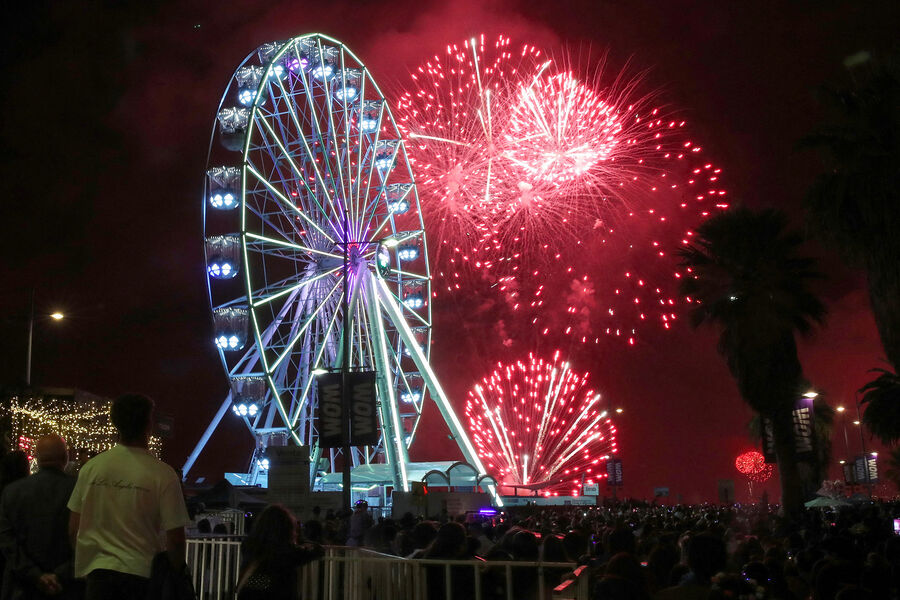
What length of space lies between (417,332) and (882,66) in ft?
67.4

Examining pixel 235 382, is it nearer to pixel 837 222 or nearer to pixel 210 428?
pixel 210 428

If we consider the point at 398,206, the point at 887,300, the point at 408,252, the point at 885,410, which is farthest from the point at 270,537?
the point at 408,252

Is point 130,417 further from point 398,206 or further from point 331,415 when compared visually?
point 398,206

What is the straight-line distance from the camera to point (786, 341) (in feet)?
75.6

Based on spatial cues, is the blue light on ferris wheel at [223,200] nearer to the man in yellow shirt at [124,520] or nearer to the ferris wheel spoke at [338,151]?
the ferris wheel spoke at [338,151]

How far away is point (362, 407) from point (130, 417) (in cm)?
1348

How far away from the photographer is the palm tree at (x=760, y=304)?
888 inches

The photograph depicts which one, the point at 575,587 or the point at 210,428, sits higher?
the point at 210,428

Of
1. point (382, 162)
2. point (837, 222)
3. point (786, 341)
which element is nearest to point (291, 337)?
point (382, 162)

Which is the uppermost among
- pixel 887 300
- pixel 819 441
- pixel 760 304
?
pixel 760 304

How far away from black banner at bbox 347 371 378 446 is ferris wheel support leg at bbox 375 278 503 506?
12.0 meters

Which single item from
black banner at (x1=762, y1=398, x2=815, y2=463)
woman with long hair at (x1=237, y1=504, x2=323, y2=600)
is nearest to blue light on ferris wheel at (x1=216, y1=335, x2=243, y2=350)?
black banner at (x1=762, y1=398, x2=815, y2=463)

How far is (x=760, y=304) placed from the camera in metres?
23.4

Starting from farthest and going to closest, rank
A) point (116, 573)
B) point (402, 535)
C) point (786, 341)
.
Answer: point (786, 341)
point (402, 535)
point (116, 573)
